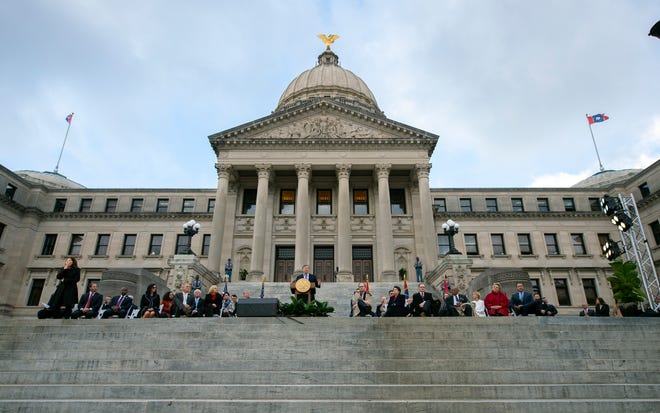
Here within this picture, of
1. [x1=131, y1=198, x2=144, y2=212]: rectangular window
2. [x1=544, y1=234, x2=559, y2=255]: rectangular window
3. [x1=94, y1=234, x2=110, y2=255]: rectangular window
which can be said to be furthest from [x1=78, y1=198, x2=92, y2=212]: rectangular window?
[x1=544, y1=234, x2=559, y2=255]: rectangular window

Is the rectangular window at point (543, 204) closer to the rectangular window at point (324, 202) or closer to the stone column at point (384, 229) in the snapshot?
the stone column at point (384, 229)

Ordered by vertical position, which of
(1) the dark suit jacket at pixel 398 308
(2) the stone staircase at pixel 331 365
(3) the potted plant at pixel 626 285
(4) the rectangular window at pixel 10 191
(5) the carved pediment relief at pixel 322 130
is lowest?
(2) the stone staircase at pixel 331 365

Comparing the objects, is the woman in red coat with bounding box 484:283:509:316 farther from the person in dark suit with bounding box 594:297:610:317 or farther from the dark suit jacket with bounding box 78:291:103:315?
the dark suit jacket with bounding box 78:291:103:315

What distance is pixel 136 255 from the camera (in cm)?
4531

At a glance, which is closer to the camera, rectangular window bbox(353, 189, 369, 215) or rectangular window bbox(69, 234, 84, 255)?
rectangular window bbox(353, 189, 369, 215)

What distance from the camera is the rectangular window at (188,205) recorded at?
48.8m

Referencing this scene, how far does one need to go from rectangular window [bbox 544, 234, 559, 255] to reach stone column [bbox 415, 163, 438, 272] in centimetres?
1701

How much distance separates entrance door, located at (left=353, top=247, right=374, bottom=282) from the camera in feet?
121

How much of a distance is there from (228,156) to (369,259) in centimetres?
1534

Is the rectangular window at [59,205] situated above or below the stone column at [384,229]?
above

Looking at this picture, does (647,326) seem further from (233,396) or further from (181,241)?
(181,241)

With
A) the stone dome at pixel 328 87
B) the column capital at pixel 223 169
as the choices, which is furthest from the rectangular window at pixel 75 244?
the stone dome at pixel 328 87

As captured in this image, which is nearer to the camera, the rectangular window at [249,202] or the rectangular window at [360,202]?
the rectangular window at [249,202]

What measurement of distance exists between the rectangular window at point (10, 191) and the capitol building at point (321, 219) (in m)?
0.11
